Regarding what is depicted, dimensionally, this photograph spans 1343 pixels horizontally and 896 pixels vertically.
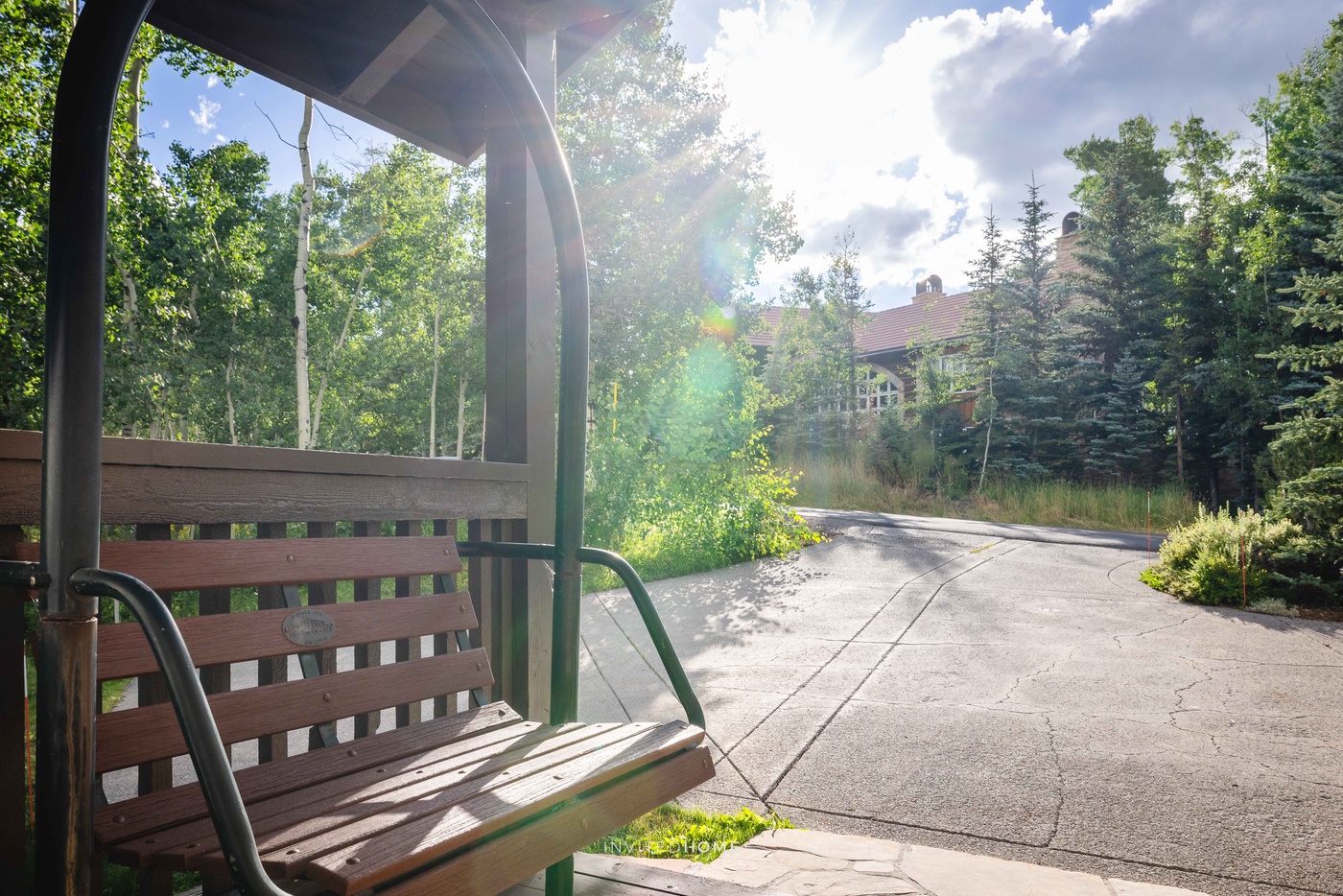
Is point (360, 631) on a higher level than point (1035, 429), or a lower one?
lower

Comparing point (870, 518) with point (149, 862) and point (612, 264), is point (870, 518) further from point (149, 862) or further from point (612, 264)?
point (149, 862)

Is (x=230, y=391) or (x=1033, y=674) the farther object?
(x=230, y=391)

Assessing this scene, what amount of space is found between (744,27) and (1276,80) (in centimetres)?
1527

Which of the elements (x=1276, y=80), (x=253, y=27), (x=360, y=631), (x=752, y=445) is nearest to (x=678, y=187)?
(x=752, y=445)

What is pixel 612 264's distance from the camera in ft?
38.0

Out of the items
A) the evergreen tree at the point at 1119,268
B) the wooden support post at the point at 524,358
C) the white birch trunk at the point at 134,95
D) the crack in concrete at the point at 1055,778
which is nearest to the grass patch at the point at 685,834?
the wooden support post at the point at 524,358

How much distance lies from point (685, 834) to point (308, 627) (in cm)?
171

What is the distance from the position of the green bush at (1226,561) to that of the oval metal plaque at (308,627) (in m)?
6.88

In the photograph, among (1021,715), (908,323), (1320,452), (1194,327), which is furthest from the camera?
(908,323)

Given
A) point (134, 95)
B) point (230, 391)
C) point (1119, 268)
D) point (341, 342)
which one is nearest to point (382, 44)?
point (134, 95)

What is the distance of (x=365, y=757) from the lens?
4.24ft

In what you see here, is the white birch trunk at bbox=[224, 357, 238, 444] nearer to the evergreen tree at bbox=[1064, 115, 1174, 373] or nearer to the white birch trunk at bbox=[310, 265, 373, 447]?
the white birch trunk at bbox=[310, 265, 373, 447]

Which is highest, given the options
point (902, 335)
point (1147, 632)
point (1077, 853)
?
point (902, 335)

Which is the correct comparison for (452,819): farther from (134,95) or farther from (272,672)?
(134,95)
